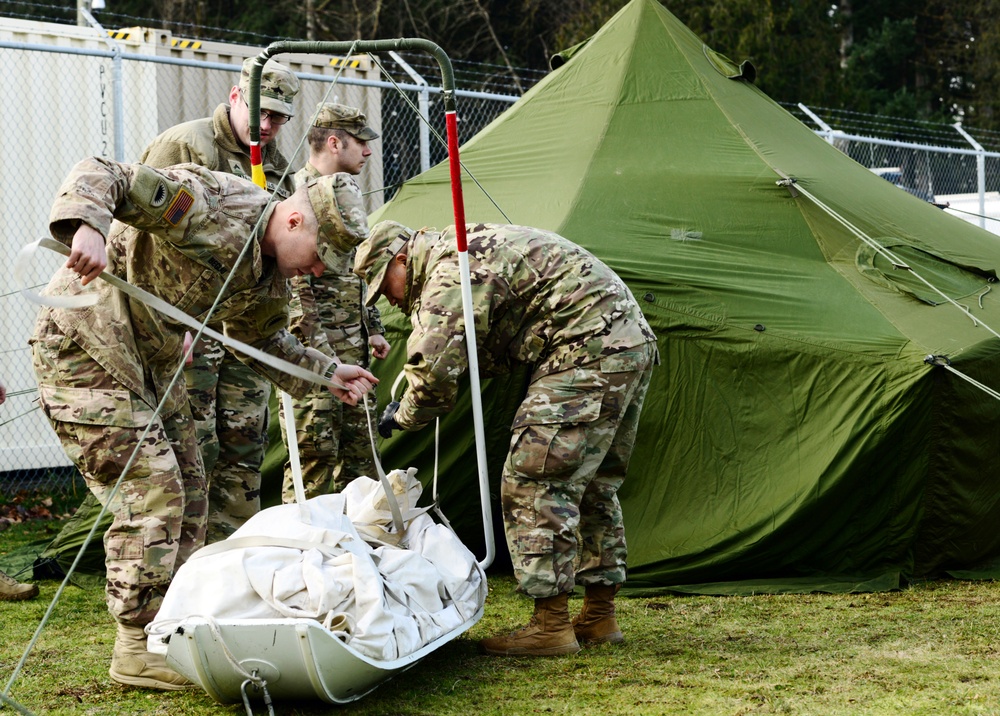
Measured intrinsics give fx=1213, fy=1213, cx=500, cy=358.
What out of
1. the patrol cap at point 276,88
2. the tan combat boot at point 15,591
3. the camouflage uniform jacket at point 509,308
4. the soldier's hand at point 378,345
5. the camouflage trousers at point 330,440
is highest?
the patrol cap at point 276,88

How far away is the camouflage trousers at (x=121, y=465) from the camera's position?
3.32m

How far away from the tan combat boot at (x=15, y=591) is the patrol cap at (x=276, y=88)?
7.01 feet

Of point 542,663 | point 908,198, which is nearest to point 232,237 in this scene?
point 542,663

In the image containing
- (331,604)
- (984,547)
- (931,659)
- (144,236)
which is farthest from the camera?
(984,547)

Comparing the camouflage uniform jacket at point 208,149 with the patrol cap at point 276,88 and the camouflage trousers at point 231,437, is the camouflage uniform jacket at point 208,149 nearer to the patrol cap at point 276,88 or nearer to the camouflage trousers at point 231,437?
the patrol cap at point 276,88

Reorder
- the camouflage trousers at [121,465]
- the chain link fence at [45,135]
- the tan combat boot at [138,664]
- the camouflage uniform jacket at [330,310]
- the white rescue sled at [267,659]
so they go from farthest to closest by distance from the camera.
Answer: the chain link fence at [45,135]
the camouflage uniform jacket at [330,310]
the tan combat boot at [138,664]
the camouflage trousers at [121,465]
the white rescue sled at [267,659]

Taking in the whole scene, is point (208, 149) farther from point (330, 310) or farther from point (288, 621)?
point (288, 621)

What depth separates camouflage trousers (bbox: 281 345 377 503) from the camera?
4.79m

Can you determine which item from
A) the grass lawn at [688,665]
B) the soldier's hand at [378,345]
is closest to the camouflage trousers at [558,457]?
the grass lawn at [688,665]

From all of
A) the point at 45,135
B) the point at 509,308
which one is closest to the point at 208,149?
the point at 509,308

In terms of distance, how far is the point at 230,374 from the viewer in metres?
4.59

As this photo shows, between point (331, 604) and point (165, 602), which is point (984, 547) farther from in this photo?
point (165, 602)

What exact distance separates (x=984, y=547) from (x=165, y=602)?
3.45 meters

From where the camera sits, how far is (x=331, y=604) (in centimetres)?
305
